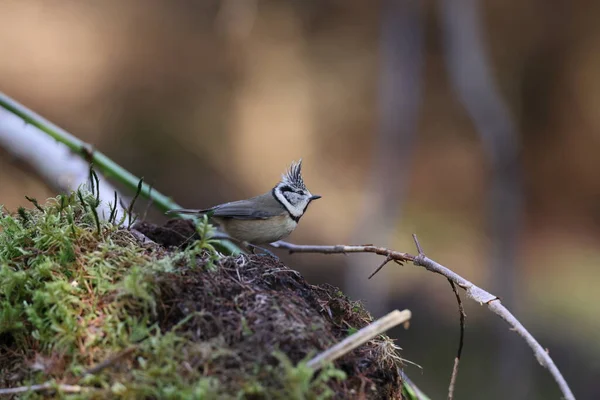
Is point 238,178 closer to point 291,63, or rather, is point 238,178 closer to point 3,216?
point 291,63

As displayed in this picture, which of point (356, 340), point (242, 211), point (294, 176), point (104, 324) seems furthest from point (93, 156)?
point (356, 340)

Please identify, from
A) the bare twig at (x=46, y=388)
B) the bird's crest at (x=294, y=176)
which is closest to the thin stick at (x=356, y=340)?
the bare twig at (x=46, y=388)

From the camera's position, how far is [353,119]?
34.6 feet

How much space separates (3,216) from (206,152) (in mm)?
8856

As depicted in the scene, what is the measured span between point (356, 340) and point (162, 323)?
1.33 feet

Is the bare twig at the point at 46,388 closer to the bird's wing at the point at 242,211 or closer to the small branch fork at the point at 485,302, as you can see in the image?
the small branch fork at the point at 485,302

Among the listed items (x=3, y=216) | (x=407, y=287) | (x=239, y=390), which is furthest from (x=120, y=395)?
(x=407, y=287)

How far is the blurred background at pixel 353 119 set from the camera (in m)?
9.27

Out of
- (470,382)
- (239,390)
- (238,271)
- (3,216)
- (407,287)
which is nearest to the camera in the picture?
(239,390)

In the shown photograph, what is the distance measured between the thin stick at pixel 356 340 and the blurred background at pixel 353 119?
25.2ft

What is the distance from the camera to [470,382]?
853cm

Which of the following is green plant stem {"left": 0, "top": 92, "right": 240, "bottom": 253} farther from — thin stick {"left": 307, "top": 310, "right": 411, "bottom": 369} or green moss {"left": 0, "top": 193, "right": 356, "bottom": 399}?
thin stick {"left": 307, "top": 310, "right": 411, "bottom": 369}

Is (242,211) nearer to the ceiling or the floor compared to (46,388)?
nearer to the ceiling

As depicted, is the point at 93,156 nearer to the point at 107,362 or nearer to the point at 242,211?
the point at 242,211
